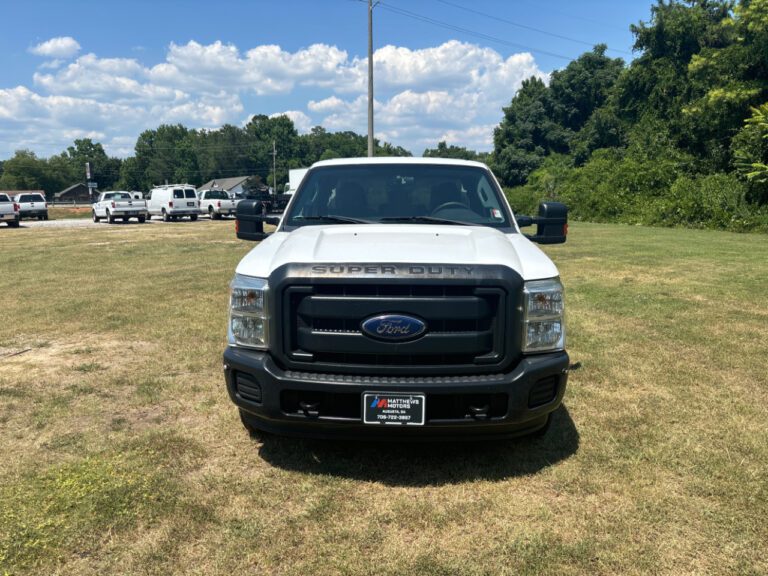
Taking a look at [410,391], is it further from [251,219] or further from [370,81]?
[370,81]

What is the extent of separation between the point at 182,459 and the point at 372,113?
73.4ft

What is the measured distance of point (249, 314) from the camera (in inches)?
124

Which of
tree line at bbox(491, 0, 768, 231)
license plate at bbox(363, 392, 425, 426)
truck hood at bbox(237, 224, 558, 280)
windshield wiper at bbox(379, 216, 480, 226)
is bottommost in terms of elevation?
license plate at bbox(363, 392, 425, 426)

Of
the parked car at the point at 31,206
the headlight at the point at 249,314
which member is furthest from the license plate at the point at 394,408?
the parked car at the point at 31,206

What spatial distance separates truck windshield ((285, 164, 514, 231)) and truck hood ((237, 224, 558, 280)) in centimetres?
37

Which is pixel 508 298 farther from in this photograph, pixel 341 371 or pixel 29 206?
pixel 29 206

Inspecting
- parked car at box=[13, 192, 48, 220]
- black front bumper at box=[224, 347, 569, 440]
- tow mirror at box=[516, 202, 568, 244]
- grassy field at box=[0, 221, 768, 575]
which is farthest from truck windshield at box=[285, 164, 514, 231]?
parked car at box=[13, 192, 48, 220]

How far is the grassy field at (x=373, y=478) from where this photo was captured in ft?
8.32

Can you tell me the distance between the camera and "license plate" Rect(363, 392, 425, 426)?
2.93 m

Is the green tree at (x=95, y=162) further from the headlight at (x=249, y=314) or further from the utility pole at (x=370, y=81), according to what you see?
the headlight at (x=249, y=314)

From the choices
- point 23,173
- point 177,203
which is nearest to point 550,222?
point 177,203

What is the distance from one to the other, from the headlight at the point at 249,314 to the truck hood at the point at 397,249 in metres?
0.07

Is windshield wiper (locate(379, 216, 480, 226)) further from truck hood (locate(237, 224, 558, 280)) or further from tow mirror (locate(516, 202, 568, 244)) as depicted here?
tow mirror (locate(516, 202, 568, 244))

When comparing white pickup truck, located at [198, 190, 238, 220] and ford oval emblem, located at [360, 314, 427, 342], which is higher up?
white pickup truck, located at [198, 190, 238, 220]
